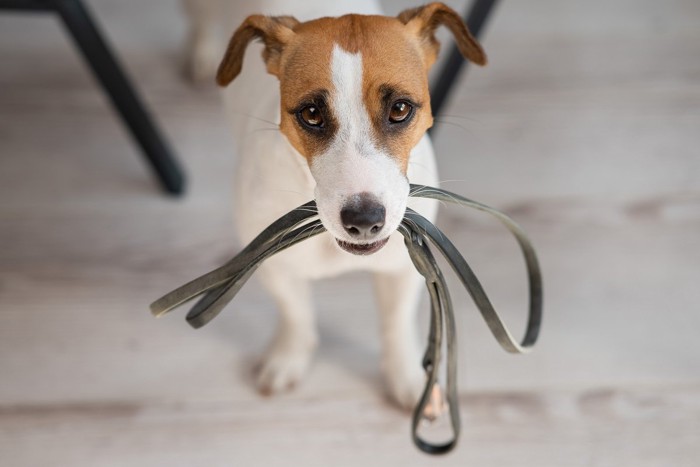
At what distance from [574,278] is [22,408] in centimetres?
103

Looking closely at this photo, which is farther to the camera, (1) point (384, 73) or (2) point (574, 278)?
(2) point (574, 278)

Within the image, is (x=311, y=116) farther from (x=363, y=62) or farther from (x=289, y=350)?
(x=289, y=350)

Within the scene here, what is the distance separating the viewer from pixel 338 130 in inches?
35.1

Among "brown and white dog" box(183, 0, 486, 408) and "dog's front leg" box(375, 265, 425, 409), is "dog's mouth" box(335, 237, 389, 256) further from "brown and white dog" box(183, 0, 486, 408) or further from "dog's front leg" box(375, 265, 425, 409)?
"dog's front leg" box(375, 265, 425, 409)

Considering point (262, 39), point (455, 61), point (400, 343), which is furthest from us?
point (455, 61)

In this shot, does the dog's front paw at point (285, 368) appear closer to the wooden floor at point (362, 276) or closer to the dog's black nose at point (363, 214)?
the wooden floor at point (362, 276)

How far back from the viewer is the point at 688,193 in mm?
1557

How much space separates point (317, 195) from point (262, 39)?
0.82 feet

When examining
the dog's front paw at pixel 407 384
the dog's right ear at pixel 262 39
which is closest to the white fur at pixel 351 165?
the dog's right ear at pixel 262 39

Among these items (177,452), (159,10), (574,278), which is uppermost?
(159,10)

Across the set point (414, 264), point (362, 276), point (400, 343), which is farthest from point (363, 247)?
point (362, 276)

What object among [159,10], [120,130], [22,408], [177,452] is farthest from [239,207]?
[159,10]

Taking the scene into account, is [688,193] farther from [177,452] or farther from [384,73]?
[177,452]

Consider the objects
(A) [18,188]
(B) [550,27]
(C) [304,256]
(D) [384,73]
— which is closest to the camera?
(D) [384,73]
